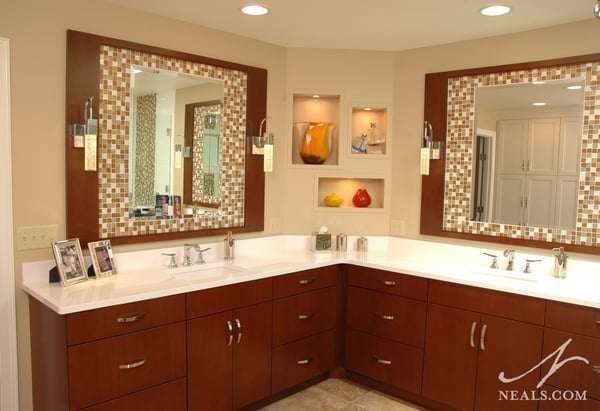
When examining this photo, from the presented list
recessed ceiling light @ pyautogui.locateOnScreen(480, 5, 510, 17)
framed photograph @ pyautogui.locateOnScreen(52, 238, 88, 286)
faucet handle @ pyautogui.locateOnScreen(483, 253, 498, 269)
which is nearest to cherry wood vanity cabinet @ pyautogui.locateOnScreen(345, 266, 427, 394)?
faucet handle @ pyautogui.locateOnScreen(483, 253, 498, 269)

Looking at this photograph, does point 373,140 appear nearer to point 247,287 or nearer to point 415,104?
point 415,104

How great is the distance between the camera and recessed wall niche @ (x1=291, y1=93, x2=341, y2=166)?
3553 millimetres

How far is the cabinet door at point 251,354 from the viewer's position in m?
2.71

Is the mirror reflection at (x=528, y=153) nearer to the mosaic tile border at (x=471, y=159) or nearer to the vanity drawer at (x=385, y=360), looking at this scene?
the mosaic tile border at (x=471, y=159)

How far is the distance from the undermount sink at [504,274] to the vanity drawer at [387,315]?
1.36ft

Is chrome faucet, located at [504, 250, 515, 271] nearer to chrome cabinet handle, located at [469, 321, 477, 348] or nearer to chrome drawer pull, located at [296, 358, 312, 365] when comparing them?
chrome cabinet handle, located at [469, 321, 477, 348]

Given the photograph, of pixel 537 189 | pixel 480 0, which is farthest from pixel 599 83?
pixel 480 0

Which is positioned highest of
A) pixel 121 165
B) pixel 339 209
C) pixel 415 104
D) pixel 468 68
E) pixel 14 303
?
pixel 468 68

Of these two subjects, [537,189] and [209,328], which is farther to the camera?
[537,189]

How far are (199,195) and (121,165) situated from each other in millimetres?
568

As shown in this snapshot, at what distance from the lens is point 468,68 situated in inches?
125

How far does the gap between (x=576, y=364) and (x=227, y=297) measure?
1862 millimetres

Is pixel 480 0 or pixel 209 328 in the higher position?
pixel 480 0

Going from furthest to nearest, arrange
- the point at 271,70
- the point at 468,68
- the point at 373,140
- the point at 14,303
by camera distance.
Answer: the point at 373,140
the point at 271,70
the point at 468,68
the point at 14,303
